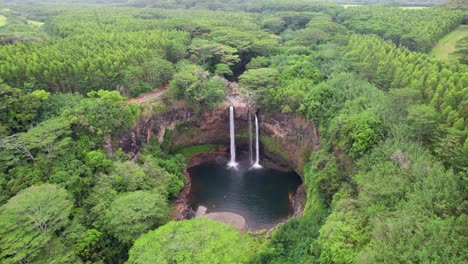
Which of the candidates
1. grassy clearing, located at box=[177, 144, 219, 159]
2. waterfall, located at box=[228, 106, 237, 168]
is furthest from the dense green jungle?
waterfall, located at box=[228, 106, 237, 168]

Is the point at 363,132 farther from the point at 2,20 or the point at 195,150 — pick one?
the point at 2,20

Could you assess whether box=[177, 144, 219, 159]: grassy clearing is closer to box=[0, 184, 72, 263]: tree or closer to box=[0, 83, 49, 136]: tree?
box=[0, 83, 49, 136]: tree

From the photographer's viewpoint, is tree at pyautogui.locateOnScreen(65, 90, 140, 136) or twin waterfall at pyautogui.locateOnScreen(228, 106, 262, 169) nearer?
tree at pyautogui.locateOnScreen(65, 90, 140, 136)

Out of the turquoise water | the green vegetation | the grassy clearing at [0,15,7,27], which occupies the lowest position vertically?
the turquoise water

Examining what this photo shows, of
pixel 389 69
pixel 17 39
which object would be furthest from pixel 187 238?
pixel 17 39

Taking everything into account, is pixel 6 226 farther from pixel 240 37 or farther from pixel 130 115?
pixel 240 37

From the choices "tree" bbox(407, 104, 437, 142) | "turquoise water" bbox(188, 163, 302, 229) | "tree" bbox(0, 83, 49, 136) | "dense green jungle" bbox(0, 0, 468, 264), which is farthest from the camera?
"turquoise water" bbox(188, 163, 302, 229)

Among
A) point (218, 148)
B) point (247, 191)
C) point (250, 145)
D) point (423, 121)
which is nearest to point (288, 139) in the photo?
point (250, 145)

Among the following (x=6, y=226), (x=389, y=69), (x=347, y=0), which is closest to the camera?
(x=6, y=226)
